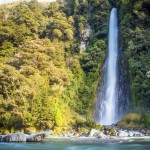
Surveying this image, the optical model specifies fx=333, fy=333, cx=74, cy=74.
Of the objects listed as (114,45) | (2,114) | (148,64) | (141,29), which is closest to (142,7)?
(141,29)

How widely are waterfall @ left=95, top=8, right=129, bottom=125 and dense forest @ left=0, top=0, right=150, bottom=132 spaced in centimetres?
101

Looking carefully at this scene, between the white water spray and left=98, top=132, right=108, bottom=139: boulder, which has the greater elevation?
the white water spray

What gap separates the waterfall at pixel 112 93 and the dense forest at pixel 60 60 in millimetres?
1009

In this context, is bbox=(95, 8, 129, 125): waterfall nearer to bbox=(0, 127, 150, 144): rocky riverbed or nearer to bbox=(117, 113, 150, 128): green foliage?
bbox=(117, 113, 150, 128): green foliage

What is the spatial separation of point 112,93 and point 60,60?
305 inches

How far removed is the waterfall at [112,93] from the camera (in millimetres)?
39625

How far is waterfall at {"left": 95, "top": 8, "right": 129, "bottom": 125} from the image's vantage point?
1560 inches

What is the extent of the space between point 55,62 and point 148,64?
11230 mm

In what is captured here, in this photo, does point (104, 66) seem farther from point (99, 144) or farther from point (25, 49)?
point (99, 144)

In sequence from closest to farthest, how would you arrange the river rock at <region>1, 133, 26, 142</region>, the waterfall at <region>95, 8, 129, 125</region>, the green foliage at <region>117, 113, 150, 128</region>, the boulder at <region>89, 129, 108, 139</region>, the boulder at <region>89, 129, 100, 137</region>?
the river rock at <region>1, 133, 26, 142</region>, the boulder at <region>89, 129, 108, 139</region>, the boulder at <region>89, 129, 100, 137</region>, the green foliage at <region>117, 113, 150, 128</region>, the waterfall at <region>95, 8, 129, 125</region>

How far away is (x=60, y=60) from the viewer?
4216 cm

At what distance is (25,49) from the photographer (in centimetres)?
3959

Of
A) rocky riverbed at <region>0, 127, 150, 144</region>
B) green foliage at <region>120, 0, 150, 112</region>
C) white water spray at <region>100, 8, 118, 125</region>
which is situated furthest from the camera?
white water spray at <region>100, 8, 118, 125</region>

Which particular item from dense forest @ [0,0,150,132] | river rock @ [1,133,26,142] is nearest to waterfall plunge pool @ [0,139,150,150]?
river rock @ [1,133,26,142]
